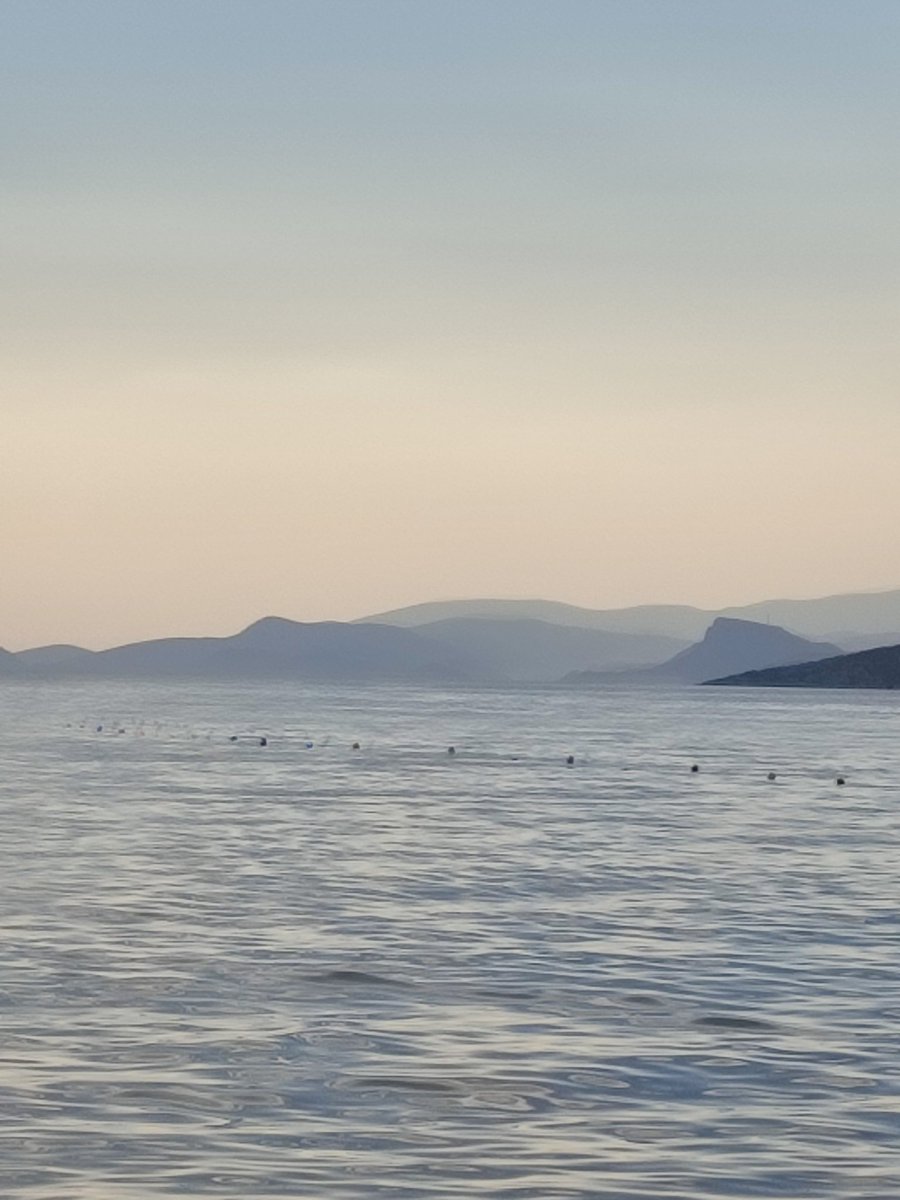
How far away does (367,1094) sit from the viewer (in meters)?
18.5

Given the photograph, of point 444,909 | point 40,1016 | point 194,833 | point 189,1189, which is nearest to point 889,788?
point 194,833

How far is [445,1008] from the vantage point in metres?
23.5

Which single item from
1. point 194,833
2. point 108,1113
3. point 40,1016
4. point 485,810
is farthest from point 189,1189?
point 485,810

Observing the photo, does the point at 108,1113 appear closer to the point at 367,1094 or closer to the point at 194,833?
the point at 367,1094

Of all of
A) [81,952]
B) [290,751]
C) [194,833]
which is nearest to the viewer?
[81,952]

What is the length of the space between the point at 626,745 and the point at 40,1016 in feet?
360

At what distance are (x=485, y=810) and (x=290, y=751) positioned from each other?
50601 millimetres

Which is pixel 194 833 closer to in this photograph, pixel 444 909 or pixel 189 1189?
pixel 444 909

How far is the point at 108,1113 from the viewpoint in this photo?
17516 millimetres

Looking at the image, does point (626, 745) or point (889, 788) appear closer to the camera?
point (889, 788)

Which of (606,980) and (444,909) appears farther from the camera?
(444,909)

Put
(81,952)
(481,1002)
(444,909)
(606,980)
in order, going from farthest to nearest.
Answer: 1. (444,909)
2. (81,952)
3. (606,980)
4. (481,1002)

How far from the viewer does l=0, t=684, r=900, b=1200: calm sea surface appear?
16.1 meters

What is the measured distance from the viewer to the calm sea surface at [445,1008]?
52.9 ft
